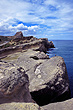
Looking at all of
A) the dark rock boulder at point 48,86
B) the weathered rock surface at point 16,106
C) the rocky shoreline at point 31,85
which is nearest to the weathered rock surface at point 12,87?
the rocky shoreline at point 31,85

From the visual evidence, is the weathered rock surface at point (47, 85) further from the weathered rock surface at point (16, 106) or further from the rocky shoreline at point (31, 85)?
the weathered rock surface at point (16, 106)

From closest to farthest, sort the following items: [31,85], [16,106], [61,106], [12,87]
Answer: [16,106], [12,87], [61,106], [31,85]

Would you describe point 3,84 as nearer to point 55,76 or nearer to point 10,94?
point 10,94

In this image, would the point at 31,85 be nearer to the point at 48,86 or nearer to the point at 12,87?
the point at 48,86

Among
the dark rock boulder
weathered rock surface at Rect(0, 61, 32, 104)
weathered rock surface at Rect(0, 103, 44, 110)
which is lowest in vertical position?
the dark rock boulder

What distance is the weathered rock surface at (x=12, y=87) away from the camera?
311 cm

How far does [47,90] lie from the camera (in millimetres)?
7602

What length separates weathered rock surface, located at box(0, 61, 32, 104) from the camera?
10.2ft

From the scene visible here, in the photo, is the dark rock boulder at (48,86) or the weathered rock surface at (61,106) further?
the dark rock boulder at (48,86)

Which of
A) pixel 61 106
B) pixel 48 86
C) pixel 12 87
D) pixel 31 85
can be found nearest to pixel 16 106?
pixel 12 87

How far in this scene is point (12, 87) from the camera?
3.21 metres

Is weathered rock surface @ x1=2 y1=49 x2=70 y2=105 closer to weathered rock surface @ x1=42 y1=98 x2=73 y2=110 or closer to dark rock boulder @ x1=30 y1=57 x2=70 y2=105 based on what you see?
dark rock boulder @ x1=30 y1=57 x2=70 y2=105

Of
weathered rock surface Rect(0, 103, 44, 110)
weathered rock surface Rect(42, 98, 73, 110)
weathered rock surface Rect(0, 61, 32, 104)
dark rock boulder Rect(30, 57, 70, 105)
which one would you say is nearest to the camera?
weathered rock surface Rect(0, 103, 44, 110)

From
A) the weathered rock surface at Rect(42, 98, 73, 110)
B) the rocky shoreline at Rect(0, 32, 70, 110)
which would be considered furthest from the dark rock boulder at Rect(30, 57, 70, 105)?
the weathered rock surface at Rect(42, 98, 73, 110)
